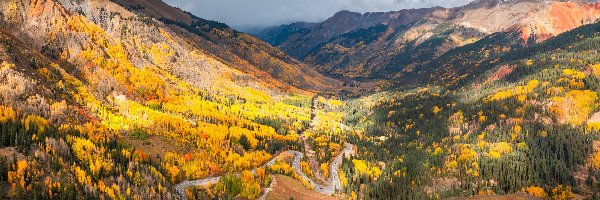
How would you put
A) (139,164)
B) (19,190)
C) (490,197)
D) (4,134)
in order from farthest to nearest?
1. (139,164)
2. (4,134)
3. (490,197)
4. (19,190)

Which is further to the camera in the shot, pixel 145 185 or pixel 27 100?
pixel 27 100

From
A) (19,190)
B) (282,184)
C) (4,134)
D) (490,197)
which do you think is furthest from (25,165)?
(490,197)

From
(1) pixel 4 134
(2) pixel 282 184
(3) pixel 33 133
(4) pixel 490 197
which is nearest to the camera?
(4) pixel 490 197

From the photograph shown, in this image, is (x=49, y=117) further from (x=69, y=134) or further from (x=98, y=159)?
(x=98, y=159)

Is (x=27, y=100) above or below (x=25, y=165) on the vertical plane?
above

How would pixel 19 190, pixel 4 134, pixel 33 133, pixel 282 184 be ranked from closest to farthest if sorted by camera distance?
pixel 19 190, pixel 4 134, pixel 33 133, pixel 282 184

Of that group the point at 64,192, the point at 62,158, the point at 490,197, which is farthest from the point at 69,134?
the point at 490,197

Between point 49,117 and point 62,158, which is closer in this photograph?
point 62,158

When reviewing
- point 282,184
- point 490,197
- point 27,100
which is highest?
point 27,100

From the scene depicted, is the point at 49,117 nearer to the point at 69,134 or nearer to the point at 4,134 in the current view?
the point at 69,134
